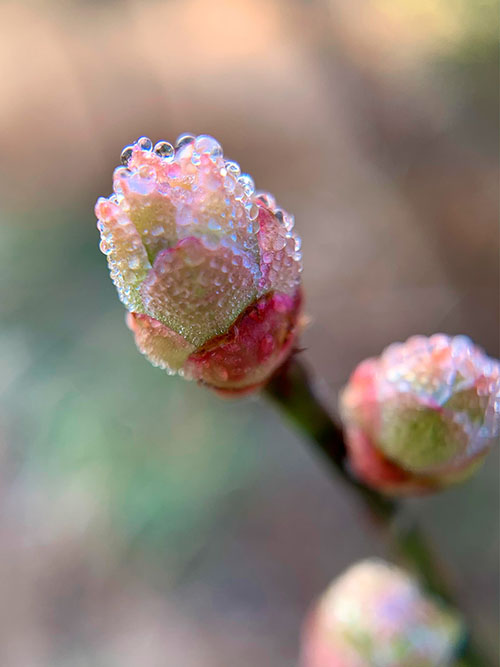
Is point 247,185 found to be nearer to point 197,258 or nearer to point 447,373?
point 197,258

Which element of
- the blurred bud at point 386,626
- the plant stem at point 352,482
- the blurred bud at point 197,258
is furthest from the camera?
the blurred bud at point 386,626

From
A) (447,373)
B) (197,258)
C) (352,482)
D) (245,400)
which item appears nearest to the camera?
(197,258)

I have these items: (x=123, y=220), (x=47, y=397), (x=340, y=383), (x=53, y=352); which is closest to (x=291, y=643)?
(x=340, y=383)

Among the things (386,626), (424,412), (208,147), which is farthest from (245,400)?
(208,147)

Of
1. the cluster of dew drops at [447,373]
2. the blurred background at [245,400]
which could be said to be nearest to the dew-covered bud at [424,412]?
the cluster of dew drops at [447,373]

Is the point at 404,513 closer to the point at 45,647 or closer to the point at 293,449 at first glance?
the point at 293,449

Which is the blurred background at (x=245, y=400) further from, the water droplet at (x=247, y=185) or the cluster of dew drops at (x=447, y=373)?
the water droplet at (x=247, y=185)
